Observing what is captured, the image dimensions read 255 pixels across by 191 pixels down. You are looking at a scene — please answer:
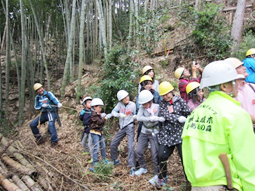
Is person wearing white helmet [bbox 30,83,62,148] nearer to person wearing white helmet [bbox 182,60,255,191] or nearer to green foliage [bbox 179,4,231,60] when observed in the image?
person wearing white helmet [bbox 182,60,255,191]

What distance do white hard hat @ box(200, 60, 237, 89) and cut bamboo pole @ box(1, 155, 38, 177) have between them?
2.49 meters

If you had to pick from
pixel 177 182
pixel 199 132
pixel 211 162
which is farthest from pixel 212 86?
pixel 177 182

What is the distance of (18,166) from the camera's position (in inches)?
108

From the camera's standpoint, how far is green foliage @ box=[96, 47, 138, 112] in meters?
5.23

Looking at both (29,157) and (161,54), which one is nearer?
(29,157)

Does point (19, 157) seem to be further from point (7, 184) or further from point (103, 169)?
point (103, 169)

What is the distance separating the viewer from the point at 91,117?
3738mm

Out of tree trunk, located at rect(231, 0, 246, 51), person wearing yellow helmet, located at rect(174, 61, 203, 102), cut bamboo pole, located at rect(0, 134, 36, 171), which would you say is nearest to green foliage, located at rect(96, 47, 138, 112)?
person wearing yellow helmet, located at rect(174, 61, 203, 102)

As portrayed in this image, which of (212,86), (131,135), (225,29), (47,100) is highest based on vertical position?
(225,29)

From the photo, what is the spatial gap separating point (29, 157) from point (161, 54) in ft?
20.8

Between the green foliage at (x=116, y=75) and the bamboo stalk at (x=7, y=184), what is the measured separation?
10.3 feet

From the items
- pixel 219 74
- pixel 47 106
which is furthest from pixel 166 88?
pixel 47 106

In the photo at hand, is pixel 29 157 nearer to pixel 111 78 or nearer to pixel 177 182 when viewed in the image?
pixel 177 182

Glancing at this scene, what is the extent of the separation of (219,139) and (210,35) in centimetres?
646
